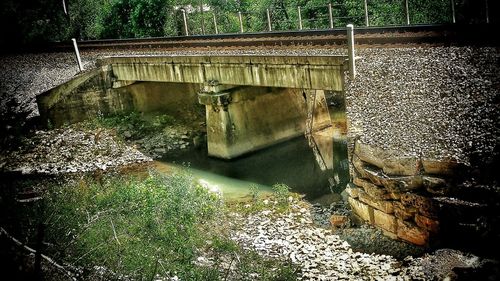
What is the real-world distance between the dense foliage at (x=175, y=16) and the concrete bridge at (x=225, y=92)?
4.98 m

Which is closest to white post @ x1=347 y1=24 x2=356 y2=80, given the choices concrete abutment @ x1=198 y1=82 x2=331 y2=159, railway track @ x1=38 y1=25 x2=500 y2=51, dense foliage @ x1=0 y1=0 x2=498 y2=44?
railway track @ x1=38 y1=25 x2=500 y2=51

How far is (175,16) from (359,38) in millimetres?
17893

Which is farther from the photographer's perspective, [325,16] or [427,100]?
[325,16]

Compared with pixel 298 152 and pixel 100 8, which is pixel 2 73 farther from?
pixel 298 152

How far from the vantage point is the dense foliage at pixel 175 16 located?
72.5 feet

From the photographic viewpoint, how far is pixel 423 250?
29.2 feet

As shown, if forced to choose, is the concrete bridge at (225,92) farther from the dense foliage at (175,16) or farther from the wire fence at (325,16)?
the dense foliage at (175,16)

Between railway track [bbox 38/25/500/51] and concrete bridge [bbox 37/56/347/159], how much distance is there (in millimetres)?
1945

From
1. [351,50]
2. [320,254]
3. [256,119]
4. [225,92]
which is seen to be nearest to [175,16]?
[256,119]

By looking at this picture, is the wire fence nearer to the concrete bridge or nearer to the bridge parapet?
the concrete bridge

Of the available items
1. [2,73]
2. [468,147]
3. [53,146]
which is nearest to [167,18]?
[2,73]

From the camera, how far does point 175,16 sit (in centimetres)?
2961

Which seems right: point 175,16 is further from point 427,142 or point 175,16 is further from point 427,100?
point 427,142

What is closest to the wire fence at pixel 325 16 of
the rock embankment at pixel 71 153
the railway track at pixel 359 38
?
the railway track at pixel 359 38
